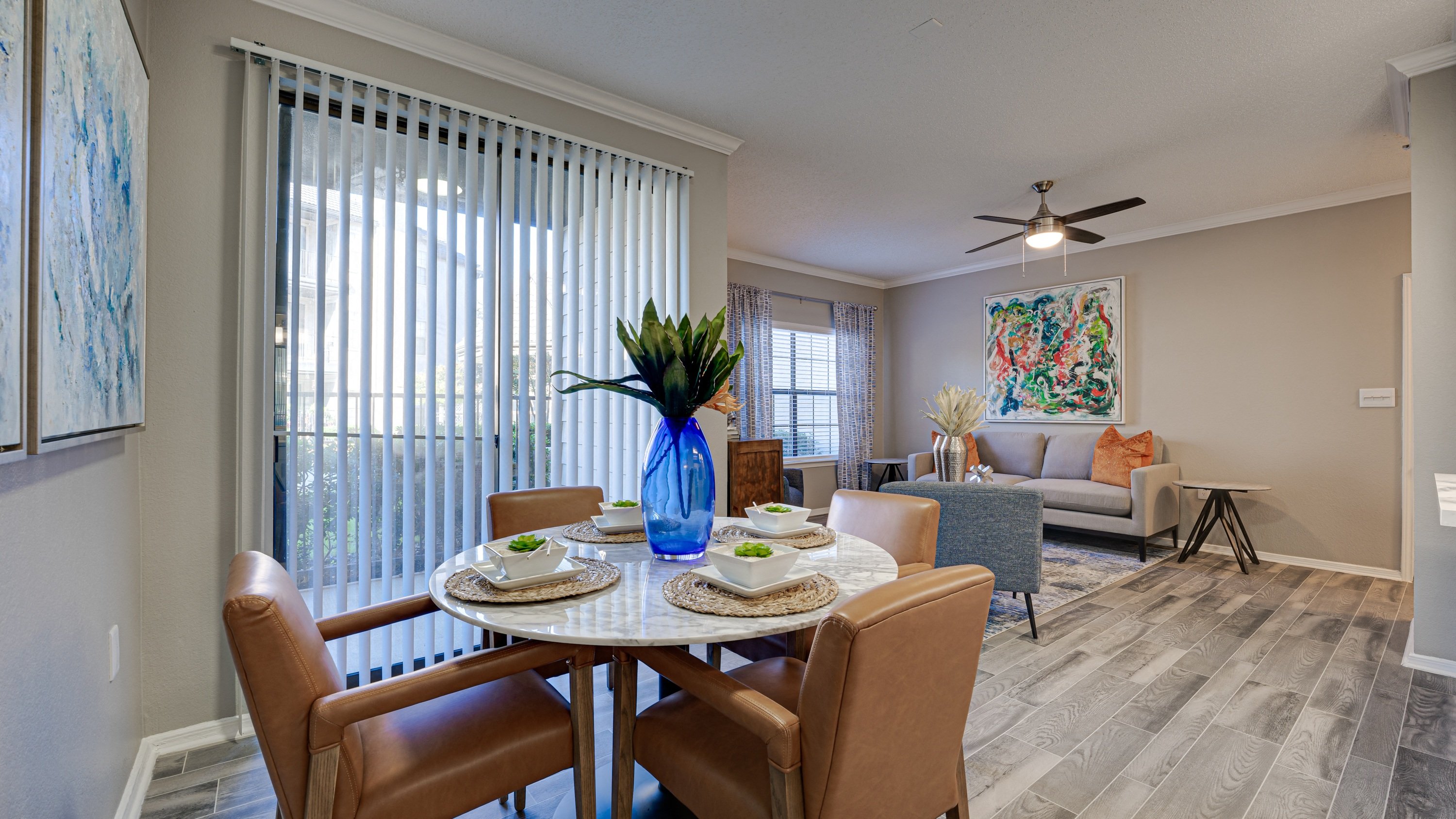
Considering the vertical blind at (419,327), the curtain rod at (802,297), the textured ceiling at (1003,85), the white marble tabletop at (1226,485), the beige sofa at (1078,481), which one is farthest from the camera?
the curtain rod at (802,297)

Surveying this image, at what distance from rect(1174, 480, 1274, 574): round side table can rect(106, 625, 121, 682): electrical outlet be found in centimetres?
559

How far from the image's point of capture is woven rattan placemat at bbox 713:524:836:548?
1742 mm

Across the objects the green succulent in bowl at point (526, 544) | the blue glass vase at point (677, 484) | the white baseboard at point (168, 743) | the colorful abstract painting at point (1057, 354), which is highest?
the colorful abstract painting at point (1057, 354)

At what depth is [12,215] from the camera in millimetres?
931

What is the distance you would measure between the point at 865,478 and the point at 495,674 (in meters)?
5.91

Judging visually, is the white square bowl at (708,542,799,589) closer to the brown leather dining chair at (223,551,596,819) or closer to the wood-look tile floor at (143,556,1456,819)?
the brown leather dining chair at (223,551,596,819)

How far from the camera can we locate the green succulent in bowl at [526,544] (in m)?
1.38

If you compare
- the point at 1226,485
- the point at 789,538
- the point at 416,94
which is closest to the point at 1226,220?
the point at 1226,485

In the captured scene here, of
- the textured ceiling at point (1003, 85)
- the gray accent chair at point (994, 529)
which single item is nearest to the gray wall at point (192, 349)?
the textured ceiling at point (1003, 85)

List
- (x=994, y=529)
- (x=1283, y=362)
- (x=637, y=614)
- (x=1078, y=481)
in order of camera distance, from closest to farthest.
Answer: (x=637, y=614) < (x=994, y=529) < (x=1283, y=362) < (x=1078, y=481)

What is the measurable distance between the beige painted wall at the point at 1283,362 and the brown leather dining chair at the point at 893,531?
4.13 meters

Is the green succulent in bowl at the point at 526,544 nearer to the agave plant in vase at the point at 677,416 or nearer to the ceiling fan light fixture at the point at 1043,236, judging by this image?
the agave plant in vase at the point at 677,416

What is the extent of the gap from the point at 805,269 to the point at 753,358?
3.90 feet

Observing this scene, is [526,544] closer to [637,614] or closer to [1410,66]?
[637,614]
